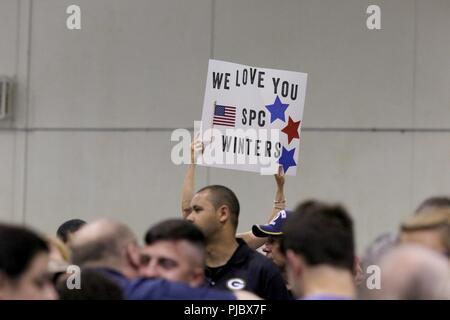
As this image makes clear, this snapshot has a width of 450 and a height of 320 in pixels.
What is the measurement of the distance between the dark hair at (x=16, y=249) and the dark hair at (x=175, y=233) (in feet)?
2.31

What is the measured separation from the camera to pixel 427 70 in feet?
29.1

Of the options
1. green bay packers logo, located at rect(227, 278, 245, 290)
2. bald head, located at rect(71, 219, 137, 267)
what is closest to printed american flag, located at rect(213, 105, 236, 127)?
green bay packers logo, located at rect(227, 278, 245, 290)

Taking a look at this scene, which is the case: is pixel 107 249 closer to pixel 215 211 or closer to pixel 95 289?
pixel 95 289

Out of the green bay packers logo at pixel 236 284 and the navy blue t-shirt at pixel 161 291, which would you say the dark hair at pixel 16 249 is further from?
the green bay packers logo at pixel 236 284

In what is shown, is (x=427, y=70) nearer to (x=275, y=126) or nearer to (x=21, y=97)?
(x=275, y=126)

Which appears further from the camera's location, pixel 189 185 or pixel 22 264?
pixel 189 185

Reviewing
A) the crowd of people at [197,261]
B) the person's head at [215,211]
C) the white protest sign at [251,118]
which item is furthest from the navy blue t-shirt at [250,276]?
the white protest sign at [251,118]

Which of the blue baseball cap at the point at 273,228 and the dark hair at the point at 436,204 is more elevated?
the dark hair at the point at 436,204

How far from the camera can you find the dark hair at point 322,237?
2.90 m

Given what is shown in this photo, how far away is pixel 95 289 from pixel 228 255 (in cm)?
210

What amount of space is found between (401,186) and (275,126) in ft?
8.79

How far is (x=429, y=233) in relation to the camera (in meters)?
3.16

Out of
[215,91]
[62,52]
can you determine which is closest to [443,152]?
[215,91]

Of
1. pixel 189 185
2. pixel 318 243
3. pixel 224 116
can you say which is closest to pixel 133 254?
pixel 318 243
